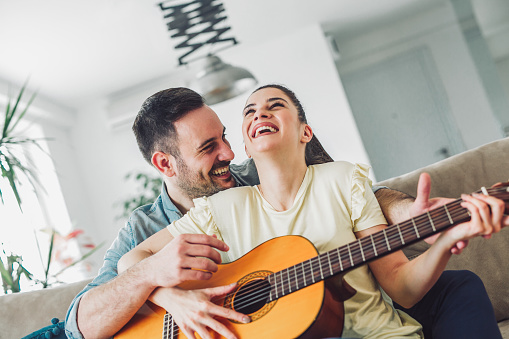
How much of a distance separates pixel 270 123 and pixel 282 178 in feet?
0.53

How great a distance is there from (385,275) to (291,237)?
257 mm

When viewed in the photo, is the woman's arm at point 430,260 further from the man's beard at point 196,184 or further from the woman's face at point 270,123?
the man's beard at point 196,184

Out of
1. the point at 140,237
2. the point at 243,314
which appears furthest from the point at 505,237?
the point at 140,237

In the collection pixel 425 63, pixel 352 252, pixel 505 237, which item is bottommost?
pixel 505 237

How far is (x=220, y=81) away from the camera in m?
2.73

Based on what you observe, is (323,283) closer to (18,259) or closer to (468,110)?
(18,259)

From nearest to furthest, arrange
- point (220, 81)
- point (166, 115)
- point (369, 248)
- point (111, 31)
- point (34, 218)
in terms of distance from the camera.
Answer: point (369, 248)
point (166, 115)
point (220, 81)
point (111, 31)
point (34, 218)

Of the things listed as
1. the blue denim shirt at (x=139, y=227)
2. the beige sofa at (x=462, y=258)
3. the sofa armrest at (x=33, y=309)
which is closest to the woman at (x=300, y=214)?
the blue denim shirt at (x=139, y=227)

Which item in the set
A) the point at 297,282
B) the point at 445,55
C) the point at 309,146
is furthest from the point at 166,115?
the point at 445,55

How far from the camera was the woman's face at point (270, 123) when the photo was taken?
52.4 inches

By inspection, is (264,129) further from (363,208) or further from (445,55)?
(445,55)

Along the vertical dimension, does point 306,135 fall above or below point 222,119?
below

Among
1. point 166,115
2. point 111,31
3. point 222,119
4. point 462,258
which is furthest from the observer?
point 222,119

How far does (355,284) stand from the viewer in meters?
1.19
